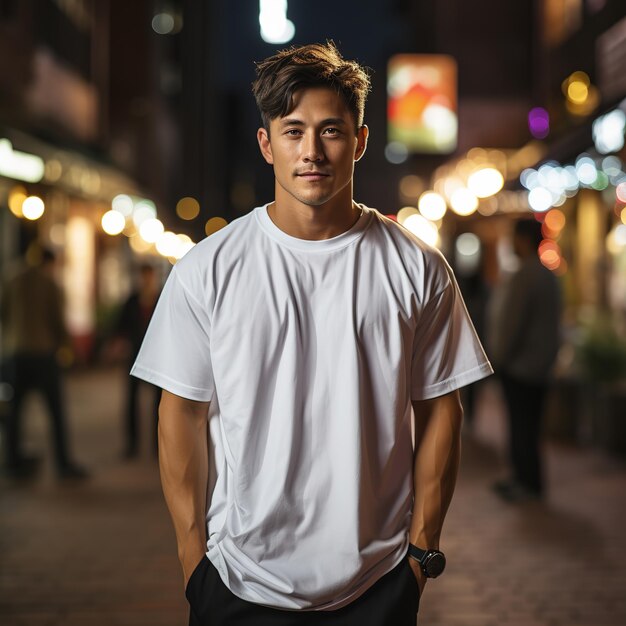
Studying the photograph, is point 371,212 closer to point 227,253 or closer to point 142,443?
point 227,253

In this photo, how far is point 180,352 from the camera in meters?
2.54

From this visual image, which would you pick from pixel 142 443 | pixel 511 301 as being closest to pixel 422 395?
pixel 511 301

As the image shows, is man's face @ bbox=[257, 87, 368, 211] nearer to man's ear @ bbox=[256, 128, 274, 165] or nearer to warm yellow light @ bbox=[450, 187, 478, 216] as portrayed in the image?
man's ear @ bbox=[256, 128, 274, 165]

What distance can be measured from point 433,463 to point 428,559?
23 centimetres

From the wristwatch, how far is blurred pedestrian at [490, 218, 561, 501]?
531 centimetres

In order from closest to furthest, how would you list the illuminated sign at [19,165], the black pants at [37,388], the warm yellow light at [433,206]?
the black pants at [37,388]
the illuminated sign at [19,165]
the warm yellow light at [433,206]

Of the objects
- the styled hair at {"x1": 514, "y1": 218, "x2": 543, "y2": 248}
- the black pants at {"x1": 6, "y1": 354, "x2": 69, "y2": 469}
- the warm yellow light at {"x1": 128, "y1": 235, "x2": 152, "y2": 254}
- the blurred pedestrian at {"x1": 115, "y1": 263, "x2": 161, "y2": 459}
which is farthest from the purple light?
the black pants at {"x1": 6, "y1": 354, "x2": 69, "y2": 469}

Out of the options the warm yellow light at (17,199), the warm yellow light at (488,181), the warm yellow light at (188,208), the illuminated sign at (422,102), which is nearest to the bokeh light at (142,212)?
the warm yellow light at (17,199)

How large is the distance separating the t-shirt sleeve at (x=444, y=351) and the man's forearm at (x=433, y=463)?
56mm

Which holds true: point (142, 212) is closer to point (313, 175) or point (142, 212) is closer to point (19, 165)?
point (19, 165)

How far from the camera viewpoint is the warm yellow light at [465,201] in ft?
65.5

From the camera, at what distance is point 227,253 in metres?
2.49

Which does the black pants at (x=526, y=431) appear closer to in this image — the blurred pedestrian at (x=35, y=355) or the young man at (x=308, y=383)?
the blurred pedestrian at (x=35, y=355)

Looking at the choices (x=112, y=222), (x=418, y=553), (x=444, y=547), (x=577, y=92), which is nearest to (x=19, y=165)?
(x=112, y=222)
